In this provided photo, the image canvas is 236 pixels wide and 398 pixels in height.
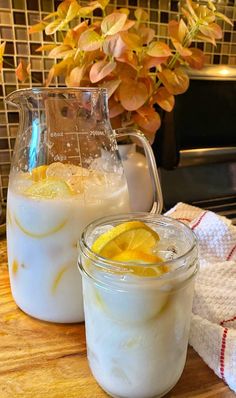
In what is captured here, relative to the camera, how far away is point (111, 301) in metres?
0.30

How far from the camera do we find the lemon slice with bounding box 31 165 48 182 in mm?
394

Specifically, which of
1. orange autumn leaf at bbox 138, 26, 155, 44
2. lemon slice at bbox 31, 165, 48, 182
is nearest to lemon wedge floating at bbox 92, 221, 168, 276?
lemon slice at bbox 31, 165, 48, 182

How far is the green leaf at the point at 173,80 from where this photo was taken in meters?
0.60

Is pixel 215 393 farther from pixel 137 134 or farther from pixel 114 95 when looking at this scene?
pixel 114 95

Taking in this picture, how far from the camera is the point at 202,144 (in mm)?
816

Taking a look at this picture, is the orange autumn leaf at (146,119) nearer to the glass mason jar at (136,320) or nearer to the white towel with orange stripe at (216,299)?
the white towel with orange stripe at (216,299)

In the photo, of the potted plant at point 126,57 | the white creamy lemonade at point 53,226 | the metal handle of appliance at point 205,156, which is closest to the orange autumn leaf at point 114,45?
the potted plant at point 126,57

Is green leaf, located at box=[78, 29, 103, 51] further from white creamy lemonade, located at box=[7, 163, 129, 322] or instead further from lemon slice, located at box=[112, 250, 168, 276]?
lemon slice, located at box=[112, 250, 168, 276]

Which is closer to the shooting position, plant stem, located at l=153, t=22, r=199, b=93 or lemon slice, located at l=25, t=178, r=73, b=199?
lemon slice, located at l=25, t=178, r=73, b=199

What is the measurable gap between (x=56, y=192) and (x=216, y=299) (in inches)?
8.4

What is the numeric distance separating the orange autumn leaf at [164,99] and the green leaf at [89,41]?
0.15 meters

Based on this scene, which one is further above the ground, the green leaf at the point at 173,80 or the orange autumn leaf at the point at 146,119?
the green leaf at the point at 173,80

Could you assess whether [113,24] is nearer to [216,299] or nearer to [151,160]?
[151,160]

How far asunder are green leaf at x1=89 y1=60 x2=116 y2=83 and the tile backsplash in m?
0.26
